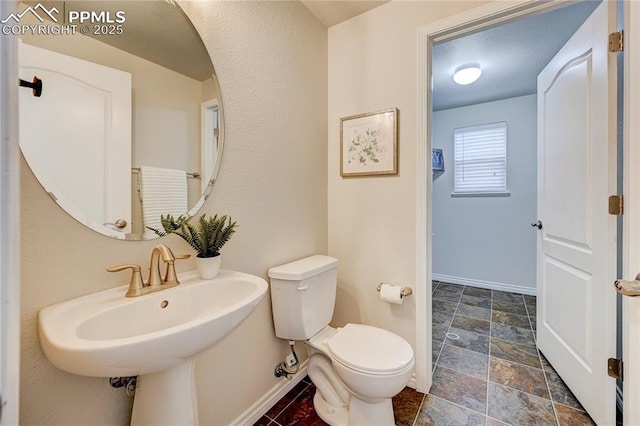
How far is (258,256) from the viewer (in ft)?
4.42

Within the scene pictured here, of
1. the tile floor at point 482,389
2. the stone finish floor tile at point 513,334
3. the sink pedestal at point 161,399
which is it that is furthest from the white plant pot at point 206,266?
the stone finish floor tile at point 513,334

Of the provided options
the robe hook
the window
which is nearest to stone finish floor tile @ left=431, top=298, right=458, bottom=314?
the window

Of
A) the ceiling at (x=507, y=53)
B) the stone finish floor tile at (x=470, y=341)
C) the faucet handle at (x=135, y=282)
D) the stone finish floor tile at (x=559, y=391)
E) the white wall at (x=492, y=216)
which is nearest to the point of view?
the faucet handle at (x=135, y=282)

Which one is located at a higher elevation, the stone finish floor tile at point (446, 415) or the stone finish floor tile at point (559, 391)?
the stone finish floor tile at point (559, 391)

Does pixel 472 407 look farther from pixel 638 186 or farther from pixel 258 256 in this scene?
pixel 258 256

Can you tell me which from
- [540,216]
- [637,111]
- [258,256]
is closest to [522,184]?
[540,216]

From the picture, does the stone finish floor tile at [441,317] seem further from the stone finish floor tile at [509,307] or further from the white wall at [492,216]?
the white wall at [492,216]

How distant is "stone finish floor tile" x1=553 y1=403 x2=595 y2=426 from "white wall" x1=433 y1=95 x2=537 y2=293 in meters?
1.92

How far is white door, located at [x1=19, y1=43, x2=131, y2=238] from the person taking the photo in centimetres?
72

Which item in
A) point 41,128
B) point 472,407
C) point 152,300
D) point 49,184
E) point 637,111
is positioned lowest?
point 472,407

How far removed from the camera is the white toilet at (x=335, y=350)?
111cm

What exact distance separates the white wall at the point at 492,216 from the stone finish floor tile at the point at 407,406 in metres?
2.28

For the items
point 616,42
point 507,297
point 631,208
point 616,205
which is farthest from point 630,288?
point 507,297

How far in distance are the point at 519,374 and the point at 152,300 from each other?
2.13 meters
